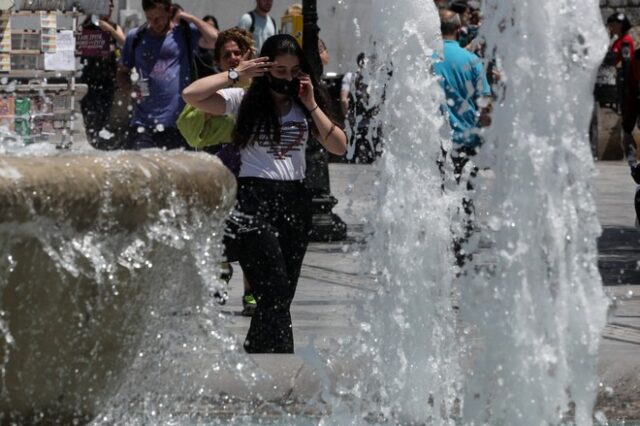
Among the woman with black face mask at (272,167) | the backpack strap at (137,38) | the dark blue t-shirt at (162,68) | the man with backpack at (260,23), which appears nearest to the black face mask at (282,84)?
the woman with black face mask at (272,167)

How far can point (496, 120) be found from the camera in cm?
532

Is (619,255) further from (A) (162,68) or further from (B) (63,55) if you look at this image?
(B) (63,55)

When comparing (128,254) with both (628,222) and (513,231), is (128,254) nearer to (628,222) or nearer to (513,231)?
(513,231)

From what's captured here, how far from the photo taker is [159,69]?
394 inches

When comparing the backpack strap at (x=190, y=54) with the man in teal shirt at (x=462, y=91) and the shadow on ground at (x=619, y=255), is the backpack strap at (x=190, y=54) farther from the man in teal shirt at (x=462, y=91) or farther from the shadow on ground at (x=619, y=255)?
the shadow on ground at (x=619, y=255)

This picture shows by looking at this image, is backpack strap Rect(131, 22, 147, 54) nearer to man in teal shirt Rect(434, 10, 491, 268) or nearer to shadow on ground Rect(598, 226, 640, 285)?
man in teal shirt Rect(434, 10, 491, 268)

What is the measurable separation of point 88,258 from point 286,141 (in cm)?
301

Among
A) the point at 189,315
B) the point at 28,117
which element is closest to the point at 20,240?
the point at 189,315

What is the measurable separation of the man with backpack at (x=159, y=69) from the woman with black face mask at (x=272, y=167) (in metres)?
2.55

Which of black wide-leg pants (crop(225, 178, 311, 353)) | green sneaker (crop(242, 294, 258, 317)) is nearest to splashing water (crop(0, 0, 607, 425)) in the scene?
black wide-leg pants (crop(225, 178, 311, 353))

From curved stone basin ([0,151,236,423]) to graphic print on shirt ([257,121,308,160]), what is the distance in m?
2.50

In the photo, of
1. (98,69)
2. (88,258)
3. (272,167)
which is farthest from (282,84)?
(98,69)

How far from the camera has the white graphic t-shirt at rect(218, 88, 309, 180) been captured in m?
7.06

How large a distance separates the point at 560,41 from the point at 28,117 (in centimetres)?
1069
